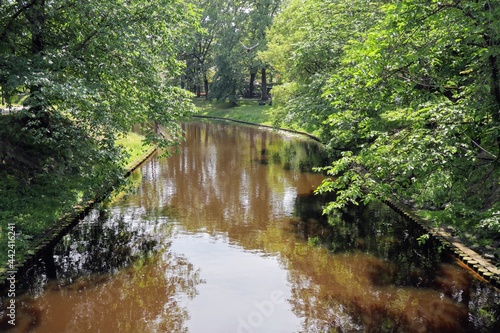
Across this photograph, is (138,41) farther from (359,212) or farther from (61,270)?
(359,212)

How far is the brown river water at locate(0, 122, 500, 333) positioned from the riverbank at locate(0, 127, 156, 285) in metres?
0.46

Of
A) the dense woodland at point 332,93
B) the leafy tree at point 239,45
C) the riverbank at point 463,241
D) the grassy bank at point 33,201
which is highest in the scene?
the leafy tree at point 239,45

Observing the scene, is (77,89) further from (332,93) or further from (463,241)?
(463,241)

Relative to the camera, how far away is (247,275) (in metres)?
11.6

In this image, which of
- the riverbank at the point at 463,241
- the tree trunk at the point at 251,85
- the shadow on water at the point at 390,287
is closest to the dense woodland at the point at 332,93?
the riverbank at the point at 463,241

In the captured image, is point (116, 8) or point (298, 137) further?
point (298, 137)

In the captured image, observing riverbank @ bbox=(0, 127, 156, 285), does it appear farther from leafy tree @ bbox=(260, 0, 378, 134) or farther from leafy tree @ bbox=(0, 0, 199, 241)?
leafy tree @ bbox=(260, 0, 378, 134)

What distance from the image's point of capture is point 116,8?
14.1 m

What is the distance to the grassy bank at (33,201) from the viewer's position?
1212cm

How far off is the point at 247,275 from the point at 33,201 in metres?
7.64

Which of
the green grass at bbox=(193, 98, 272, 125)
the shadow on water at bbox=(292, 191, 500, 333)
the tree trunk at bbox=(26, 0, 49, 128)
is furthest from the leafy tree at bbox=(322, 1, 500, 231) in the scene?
the green grass at bbox=(193, 98, 272, 125)

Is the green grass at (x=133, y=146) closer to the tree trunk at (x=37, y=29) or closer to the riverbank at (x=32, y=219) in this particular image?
the riverbank at (x=32, y=219)

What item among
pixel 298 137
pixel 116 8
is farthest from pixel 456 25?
pixel 298 137

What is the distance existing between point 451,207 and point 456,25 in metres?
4.00
